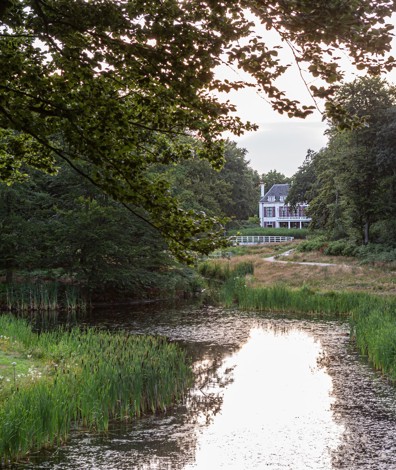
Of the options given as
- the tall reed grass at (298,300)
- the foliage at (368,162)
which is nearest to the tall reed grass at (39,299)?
the tall reed grass at (298,300)

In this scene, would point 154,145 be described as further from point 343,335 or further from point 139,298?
point 139,298

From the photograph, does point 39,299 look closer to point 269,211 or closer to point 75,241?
point 75,241

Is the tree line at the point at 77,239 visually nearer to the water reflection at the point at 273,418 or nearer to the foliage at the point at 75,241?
the foliage at the point at 75,241

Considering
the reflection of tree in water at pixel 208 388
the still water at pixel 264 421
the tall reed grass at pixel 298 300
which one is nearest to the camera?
the still water at pixel 264 421

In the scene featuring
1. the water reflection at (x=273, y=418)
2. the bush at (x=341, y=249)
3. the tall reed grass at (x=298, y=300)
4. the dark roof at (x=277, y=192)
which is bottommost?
the water reflection at (x=273, y=418)

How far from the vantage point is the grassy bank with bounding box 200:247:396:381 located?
15.6 metres

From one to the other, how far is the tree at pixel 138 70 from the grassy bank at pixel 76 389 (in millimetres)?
3601

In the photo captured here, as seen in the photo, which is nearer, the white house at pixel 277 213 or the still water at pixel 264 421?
the still water at pixel 264 421

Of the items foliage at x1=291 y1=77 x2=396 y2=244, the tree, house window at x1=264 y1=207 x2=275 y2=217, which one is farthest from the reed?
house window at x1=264 y1=207 x2=275 y2=217

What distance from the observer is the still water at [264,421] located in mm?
9164

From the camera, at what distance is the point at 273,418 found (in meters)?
11.4

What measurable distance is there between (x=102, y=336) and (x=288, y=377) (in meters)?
5.09

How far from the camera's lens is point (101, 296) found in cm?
3108

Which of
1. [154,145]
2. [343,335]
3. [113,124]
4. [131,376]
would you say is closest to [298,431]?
[131,376]
